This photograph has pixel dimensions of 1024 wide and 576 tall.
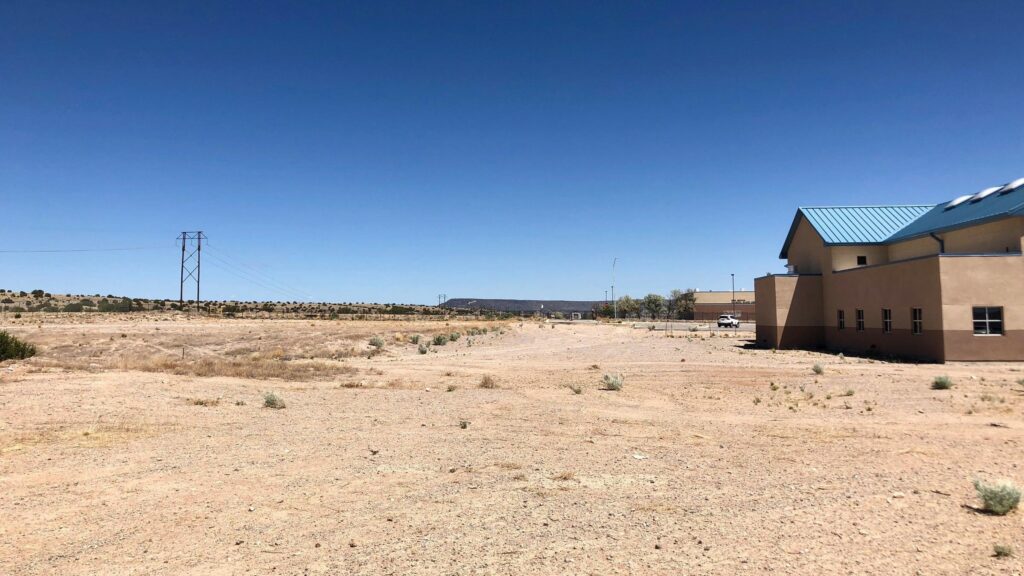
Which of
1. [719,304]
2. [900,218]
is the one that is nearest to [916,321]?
[900,218]

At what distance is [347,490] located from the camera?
787 cm

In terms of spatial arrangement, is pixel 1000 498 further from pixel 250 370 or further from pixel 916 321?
pixel 916 321

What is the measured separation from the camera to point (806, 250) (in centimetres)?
A: 3875

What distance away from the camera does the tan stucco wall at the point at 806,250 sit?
121ft

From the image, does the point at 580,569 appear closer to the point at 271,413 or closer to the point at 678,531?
the point at 678,531

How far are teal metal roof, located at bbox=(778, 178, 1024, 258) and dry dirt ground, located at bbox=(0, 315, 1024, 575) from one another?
13.0 metres

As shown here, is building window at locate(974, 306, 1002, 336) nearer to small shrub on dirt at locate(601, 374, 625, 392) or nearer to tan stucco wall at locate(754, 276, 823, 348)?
tan stucco wall at locate(754, 276, 823, 348)

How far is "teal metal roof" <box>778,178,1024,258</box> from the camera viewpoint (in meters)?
28.0

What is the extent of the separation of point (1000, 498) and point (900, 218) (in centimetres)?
3641

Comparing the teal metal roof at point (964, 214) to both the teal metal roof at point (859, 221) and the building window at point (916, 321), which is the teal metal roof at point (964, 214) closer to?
the teal metal roof at point (859, 221)

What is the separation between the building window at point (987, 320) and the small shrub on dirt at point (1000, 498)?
75.7ft

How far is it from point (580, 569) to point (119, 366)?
78.1 feet

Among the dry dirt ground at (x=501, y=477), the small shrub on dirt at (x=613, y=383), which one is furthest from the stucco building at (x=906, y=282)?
the small shrub on dirt at (x=613, y=383)

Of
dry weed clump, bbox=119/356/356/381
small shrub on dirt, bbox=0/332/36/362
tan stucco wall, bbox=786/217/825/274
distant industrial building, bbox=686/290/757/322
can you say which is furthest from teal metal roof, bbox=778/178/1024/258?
distant industrial building, bbox=686/290/757/322
